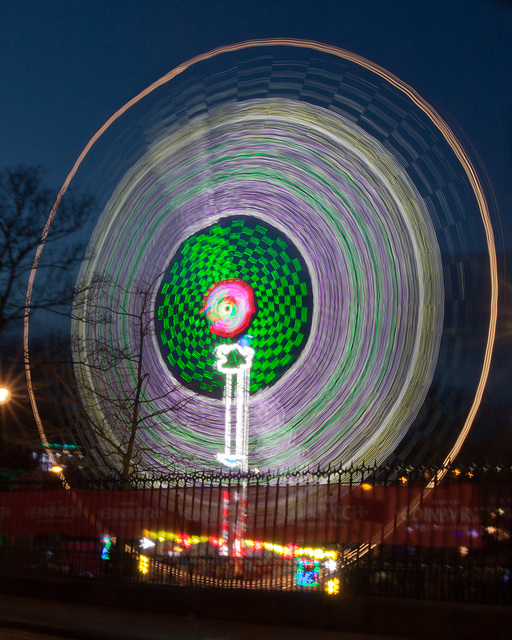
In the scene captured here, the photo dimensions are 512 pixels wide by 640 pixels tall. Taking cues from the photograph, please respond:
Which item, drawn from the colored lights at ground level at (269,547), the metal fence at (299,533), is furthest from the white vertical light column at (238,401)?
the colored lights at ground level at (269,547)

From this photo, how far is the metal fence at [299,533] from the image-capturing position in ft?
29.0

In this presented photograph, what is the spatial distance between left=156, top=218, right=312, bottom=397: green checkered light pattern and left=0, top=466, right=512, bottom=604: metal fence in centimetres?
663

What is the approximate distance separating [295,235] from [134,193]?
15.5 ft

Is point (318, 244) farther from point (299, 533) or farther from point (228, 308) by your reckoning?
point (299, 533)

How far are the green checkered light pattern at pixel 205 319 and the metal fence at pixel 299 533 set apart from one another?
261 inches

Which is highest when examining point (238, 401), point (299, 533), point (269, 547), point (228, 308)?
point (228, 308)

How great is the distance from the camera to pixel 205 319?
63.0ft

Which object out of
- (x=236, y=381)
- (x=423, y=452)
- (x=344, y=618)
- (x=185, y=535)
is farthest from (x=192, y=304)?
(x=423, y=452)

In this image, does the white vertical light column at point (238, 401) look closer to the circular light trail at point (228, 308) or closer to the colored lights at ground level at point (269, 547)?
the circular light trail at point (228, 308)

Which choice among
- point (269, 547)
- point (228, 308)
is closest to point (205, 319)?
point (228, 308)

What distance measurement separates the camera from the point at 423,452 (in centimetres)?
3428

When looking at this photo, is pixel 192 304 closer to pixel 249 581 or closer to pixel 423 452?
pixel 249 581

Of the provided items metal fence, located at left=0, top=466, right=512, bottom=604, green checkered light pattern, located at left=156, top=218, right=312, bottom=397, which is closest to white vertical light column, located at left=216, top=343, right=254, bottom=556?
green checkered light pattern, located at left=156, top=218, right=312, bottom=397

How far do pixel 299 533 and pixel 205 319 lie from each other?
972cm
